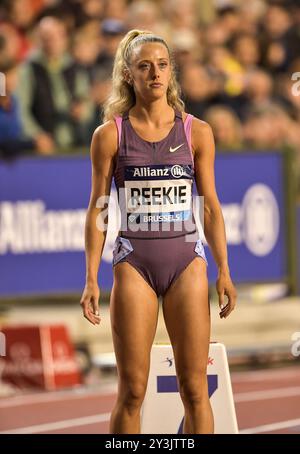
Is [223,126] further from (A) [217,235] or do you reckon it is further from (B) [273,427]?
(A) [217,235]

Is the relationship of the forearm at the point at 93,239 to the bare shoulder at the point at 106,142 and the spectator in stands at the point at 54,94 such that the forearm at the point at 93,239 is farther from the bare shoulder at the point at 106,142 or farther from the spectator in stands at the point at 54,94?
the spectator in stands at the point at 54,94

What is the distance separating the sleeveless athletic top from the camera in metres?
5.64

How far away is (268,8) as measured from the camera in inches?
579

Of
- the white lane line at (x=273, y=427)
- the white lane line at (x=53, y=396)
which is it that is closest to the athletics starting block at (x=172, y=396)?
the white lane line at (x=273, y=427)

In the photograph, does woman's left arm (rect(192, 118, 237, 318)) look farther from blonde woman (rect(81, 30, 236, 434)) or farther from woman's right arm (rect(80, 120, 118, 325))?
woman's right arm (rect(80, 120, 118, 325))

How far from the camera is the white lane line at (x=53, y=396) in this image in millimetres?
9672

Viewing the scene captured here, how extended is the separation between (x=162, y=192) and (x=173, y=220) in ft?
0.44

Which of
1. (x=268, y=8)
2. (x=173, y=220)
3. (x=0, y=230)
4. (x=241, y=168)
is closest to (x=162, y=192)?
(x=173, y=220)

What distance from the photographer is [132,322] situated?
556cm

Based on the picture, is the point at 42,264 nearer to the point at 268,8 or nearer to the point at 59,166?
the point at 59,166

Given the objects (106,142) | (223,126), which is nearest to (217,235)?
(106,142)

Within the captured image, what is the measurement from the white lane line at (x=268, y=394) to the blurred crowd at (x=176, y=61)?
2231mm

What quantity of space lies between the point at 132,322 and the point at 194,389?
0.40 m

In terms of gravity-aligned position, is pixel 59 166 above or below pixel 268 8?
below
